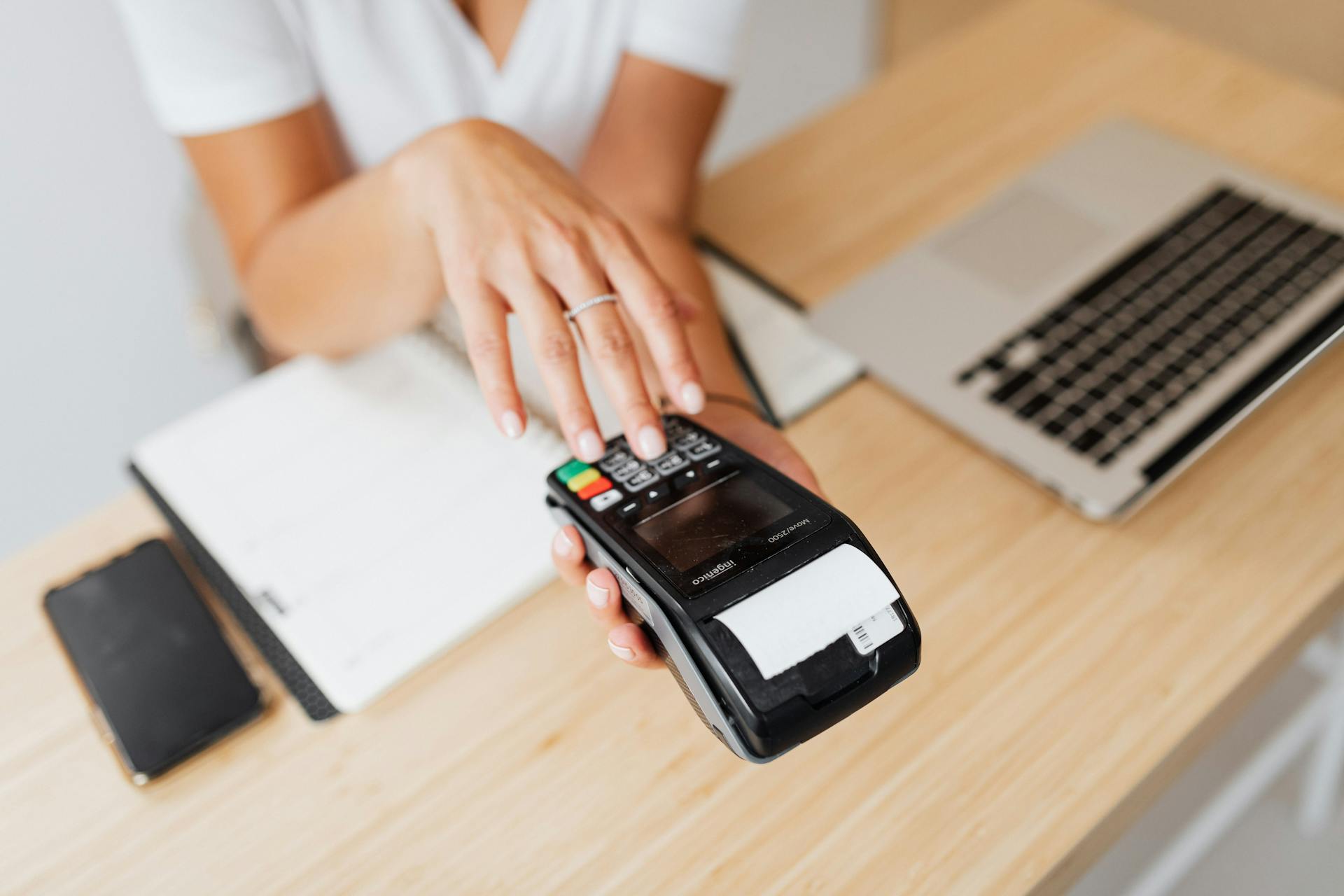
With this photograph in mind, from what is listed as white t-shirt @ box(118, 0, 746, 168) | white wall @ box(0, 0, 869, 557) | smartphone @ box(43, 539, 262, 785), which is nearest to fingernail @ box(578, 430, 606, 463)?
smartphone @ box(43, 539, 262, 785)

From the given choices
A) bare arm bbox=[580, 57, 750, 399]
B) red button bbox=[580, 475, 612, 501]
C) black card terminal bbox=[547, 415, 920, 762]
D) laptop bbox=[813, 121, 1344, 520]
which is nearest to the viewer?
black card terminal bbox=[547, 415, 920, 762]

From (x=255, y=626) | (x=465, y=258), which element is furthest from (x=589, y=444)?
(x=255, y=626)

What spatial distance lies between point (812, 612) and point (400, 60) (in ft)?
1.87

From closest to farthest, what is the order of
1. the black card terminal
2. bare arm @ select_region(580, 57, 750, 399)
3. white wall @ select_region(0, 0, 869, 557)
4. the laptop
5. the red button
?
the black card terminal, the red button, the laptop, bare arm @ select_region(580, 57, 750, 399), white wall @ select_region(0, 0, 869, 557)

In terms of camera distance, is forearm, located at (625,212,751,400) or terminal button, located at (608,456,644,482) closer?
terminal button, located at (608,456,644,482)

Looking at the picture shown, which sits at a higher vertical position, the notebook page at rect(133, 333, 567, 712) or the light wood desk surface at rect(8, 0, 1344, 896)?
the notebook page at rect(133, 333, 567, 712)

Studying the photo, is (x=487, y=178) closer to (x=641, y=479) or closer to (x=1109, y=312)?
(x=641, y=479)

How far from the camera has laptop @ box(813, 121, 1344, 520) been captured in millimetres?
609

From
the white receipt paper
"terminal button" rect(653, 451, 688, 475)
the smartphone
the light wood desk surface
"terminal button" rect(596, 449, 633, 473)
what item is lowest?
the light wood desk surface

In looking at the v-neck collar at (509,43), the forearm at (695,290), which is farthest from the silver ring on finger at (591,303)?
the v-neck collar at (509,43)

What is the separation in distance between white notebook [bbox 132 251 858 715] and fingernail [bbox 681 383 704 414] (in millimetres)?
135

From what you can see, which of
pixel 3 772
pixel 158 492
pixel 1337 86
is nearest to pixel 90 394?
pixel 158 492

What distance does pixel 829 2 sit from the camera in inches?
70.3

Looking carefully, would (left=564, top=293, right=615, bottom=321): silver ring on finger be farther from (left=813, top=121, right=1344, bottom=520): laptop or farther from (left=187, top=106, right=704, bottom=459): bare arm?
(left=813, top=121, right=1344, bottom=520): laptop
